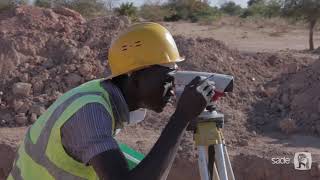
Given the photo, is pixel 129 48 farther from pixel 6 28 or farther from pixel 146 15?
pixel 146 15

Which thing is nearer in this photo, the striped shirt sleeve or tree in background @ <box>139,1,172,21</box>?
the striped shirt sleeve

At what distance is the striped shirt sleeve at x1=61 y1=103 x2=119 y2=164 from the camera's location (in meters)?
1.69

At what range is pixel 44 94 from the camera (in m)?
8.82

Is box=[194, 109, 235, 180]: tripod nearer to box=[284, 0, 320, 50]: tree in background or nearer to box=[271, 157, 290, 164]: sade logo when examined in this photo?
box=[271, 157, 290, 164]: sade logo

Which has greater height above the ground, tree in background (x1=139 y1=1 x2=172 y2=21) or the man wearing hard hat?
the man wearing hard hat

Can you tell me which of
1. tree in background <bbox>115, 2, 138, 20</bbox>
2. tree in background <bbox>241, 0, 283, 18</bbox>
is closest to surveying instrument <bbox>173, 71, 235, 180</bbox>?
tree in background <bbox>241, 0, 283, 18</bbox>

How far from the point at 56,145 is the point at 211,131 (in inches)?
23.9

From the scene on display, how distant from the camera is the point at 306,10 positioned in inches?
766

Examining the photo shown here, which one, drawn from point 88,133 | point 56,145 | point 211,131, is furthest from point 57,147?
point 211,131

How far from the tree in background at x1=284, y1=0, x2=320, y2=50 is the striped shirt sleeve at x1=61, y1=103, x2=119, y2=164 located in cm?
1795

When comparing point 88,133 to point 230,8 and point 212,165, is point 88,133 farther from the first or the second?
point 230,8

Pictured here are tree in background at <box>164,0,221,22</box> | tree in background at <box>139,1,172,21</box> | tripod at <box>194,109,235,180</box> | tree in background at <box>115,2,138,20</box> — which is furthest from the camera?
tree in background at <box>164,0,221,22</box>

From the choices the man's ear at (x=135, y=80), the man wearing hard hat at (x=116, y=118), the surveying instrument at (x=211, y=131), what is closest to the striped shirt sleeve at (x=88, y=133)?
the man wearing hard hat at (x=116, y=118)

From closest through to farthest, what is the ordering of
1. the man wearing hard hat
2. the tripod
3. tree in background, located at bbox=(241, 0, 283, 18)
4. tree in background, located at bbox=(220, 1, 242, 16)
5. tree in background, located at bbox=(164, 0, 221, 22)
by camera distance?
the man wearing hard hat
the tripod
tree in background, located at bbox=(241, 0, 283, 18)
tree in background, located at bbox=(164, 0, 221, 22)
tree in background, located at bbox=(220, 1, 242, 16)
